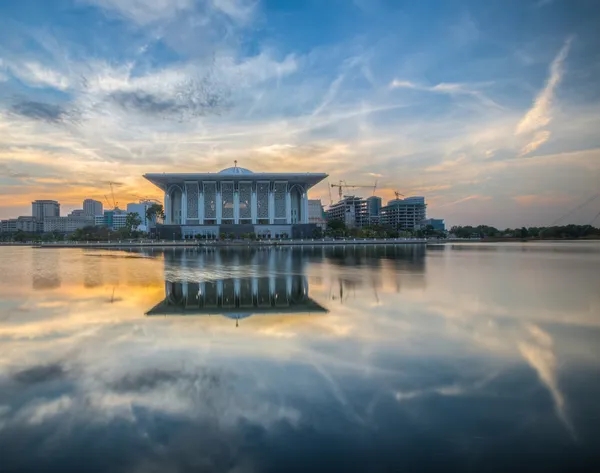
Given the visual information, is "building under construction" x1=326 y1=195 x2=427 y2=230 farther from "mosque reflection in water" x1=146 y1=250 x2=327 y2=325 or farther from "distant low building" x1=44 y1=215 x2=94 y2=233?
"distant low building" x1=44 y1=215 x2=94 y2=233

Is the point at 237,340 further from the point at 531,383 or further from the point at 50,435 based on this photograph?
the point at 531,383

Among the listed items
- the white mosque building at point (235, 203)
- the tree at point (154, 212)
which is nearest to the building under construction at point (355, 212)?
the white mosque building at point (235, 203)

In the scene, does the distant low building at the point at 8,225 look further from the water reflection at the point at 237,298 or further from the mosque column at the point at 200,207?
the water reflection at the point at 237,298

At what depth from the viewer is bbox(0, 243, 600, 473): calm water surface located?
3.64 m

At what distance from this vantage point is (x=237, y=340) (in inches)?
286

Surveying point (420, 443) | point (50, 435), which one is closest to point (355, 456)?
point (420, 443)

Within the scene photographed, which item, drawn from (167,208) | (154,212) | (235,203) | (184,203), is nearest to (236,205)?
(235,203)

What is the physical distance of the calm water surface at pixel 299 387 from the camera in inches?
143

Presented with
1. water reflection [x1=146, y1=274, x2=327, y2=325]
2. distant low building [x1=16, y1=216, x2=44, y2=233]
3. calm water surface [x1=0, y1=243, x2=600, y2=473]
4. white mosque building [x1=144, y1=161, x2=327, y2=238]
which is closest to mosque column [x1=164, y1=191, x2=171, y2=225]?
white mosque building [x1=144, y1=161, x2=327, y2=238]

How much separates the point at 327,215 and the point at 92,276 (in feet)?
470

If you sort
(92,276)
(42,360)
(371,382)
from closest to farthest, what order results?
(371,382)
(42,360)
(92,276)

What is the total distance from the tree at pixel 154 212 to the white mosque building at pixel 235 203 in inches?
180

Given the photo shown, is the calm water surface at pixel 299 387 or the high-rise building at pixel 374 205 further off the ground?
the high-rise building at pixel 374 205

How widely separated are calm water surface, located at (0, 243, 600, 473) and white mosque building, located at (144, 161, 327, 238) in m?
63.5
